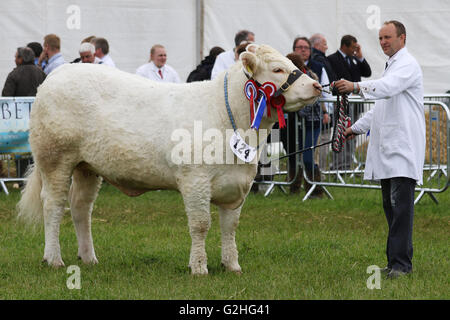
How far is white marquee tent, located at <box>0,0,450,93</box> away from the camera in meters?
16.8

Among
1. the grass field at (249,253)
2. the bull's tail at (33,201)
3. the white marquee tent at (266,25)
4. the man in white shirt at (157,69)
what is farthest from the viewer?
the white marquee tent at (266,25)

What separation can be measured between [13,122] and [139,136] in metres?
6.08

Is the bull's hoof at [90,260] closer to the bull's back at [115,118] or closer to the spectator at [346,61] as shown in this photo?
the bull's back at [115,118]

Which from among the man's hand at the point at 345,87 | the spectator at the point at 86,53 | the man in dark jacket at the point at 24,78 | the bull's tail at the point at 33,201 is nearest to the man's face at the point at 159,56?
the spectator at the point at 86,53

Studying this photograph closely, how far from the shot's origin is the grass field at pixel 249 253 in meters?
6.65

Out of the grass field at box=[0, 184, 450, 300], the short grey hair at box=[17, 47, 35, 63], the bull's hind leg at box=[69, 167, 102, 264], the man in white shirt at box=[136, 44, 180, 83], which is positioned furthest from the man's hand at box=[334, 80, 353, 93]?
the short grey hair at box=[17, 47, 35, 63]

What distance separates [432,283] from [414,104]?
5.15 feet

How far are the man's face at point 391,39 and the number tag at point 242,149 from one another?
60.1 inches

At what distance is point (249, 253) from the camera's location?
328 inches

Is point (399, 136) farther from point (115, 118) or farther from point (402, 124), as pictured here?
point (115, 118)

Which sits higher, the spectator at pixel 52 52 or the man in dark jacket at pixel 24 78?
the spectator at pixel 52 52

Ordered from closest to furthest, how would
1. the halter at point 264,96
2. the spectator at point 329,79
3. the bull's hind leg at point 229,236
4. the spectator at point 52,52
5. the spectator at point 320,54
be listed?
the halter at point 264,96 < the bull's hind leg at point 229,236 < the spectator at point 329,79 < the spectator at point 320,54 < the spectator at point 52,52

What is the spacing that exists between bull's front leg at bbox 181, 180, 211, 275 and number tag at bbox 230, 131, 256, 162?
1.36ft

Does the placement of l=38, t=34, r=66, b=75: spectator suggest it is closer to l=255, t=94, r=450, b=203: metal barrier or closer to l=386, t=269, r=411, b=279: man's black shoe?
l=255, t=94, r=450, b=203: metal barrier
